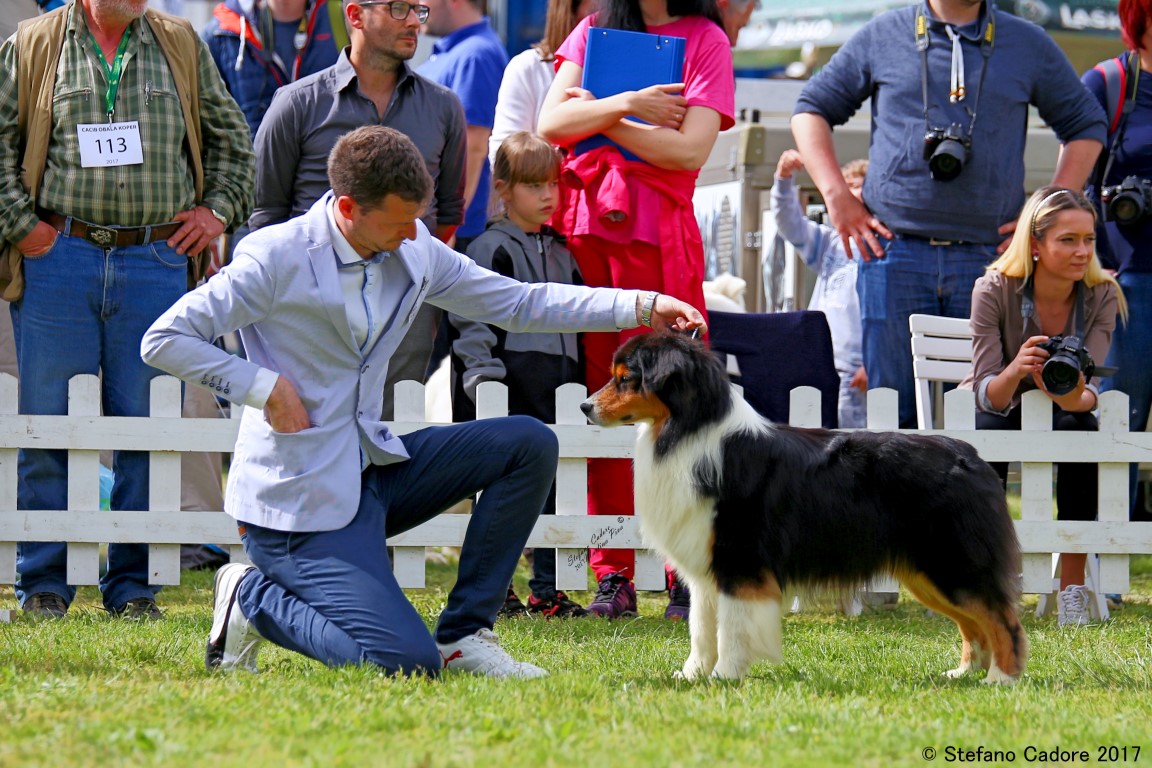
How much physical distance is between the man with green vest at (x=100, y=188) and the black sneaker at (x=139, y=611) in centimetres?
1

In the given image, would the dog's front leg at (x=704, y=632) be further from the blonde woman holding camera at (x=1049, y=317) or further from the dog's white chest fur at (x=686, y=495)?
the blonde woman holding camera at (x=1049, y=317)

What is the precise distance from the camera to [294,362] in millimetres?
3990

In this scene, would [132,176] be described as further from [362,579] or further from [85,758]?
[85,758]

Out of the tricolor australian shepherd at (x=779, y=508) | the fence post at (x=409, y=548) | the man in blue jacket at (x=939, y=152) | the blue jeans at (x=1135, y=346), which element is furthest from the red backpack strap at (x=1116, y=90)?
the fence post at (x=409, y=548)

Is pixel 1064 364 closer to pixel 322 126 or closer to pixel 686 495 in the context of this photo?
pixel 686 495

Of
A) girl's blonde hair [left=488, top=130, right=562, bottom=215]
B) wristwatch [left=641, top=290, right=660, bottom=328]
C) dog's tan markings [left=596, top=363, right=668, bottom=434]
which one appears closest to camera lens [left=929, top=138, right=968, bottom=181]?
girl's blonde hair [left=488, top=130, right=562, bottom=215]

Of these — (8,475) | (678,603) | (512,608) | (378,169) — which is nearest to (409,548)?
(512,608)

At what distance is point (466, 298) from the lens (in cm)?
436

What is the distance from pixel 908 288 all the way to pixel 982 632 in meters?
2.08

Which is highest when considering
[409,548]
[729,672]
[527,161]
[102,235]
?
[527,161]

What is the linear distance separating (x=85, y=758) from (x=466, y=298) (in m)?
1.98

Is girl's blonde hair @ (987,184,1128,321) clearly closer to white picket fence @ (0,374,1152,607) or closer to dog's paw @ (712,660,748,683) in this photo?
white picket fence @ (0,374,1152,607)

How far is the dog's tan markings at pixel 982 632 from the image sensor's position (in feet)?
13.6

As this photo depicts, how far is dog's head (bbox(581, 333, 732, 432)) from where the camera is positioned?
4.14 m
